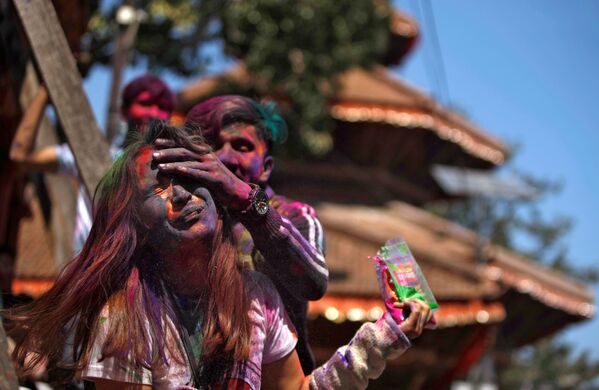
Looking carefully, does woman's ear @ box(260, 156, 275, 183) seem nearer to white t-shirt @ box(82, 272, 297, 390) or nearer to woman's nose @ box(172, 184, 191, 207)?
white t-shirt @ box(82, 272, 297, 390)

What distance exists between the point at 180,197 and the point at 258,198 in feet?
0.75

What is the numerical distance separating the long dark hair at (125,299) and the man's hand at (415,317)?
0.42 m

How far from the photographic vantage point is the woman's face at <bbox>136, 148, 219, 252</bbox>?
2.40 metres

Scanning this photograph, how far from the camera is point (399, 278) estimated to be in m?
2.67

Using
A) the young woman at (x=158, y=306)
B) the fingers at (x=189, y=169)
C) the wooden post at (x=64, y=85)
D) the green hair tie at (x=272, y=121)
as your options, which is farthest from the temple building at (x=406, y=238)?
the fingers at (x=189, y=169)

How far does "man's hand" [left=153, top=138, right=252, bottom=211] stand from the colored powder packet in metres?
0.45

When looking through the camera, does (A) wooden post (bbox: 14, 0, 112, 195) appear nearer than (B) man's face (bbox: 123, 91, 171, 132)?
Yes

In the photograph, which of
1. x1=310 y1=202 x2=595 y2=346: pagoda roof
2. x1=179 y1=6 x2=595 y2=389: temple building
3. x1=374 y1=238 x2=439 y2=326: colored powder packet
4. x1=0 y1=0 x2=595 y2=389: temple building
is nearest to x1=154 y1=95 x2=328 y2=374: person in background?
x1=374 y1=238 x2=439 y2=326: colored powder packet

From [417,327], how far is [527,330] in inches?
564

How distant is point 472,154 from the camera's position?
16.8 m

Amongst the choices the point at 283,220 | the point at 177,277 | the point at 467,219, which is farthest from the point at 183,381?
the point at 467,219

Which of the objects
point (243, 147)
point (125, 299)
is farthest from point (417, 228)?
point (125, 299)

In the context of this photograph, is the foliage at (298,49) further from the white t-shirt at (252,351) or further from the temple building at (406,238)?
the white t-shirt at (252,351)

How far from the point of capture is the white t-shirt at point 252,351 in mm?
2326
